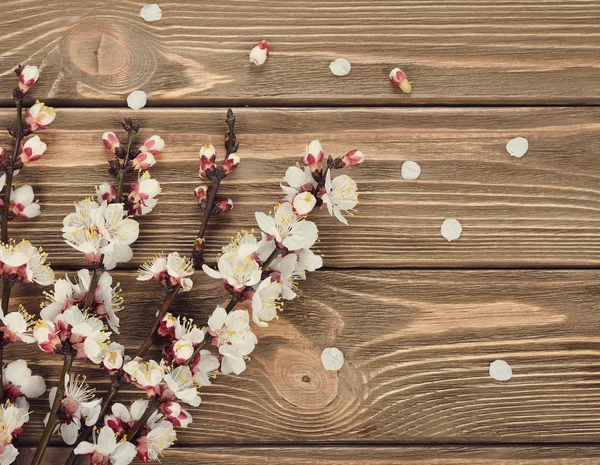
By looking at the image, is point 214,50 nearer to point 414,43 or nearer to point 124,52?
point 124,52

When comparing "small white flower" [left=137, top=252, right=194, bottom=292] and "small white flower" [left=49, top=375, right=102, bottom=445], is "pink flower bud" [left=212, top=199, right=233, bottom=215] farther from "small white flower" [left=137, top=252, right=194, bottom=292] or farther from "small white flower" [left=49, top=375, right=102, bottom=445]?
"small white flower" [left=49, top=375, right=102, bottom=445]

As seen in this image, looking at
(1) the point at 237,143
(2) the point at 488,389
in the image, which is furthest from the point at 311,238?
(2) the point at 488,389

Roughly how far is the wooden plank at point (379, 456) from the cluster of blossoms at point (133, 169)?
300mm

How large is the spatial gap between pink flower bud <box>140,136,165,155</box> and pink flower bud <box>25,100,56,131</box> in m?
0.12

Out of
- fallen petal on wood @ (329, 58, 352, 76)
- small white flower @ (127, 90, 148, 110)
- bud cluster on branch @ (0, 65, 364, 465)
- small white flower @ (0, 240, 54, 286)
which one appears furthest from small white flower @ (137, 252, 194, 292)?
fallen petal on wood @ (329, 58, 352, 76)

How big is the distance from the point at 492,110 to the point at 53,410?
24.8 inches

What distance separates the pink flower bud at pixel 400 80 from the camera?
78 cm

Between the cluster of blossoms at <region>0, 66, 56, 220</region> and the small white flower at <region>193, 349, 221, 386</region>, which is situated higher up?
the cluster of blossoms at <region>0, 66, 56, 220</region>

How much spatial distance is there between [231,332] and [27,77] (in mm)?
407

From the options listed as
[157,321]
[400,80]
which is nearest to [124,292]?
[157,321]

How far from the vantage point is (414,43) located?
81 centimetres

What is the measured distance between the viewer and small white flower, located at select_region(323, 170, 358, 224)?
2.32ft

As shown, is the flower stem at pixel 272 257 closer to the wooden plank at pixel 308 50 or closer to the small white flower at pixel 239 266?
the small white flower at pixel 239 266

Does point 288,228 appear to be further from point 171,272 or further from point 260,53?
point 260,53
